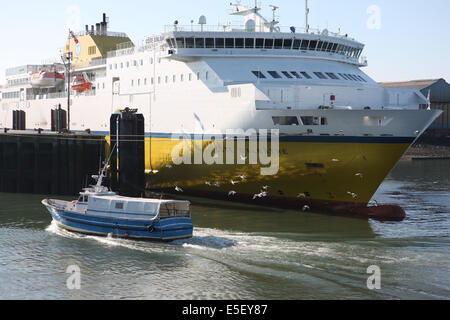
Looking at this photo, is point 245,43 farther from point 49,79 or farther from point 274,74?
point 49,79

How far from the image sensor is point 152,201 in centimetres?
2384

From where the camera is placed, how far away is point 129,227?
24.0 m

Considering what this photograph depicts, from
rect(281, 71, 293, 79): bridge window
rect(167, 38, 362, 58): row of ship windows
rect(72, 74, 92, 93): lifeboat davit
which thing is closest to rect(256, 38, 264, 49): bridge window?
rect(167, 38, 362, 58): row of ship windows

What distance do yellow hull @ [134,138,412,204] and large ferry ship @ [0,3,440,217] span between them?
50 mm

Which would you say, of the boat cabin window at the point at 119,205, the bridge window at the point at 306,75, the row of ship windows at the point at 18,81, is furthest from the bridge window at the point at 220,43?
the row of ship windows at the point at 18,81

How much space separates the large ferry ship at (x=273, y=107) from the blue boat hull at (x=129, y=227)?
7.42 meters

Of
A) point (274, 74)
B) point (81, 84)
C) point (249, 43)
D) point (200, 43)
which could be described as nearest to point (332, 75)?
point (274, 74)

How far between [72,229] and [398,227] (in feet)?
50.2

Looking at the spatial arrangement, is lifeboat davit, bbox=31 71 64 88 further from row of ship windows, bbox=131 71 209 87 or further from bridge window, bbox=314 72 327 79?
bridge window, bbox=314 72 327 79

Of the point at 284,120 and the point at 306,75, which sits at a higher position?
the point at 306,75

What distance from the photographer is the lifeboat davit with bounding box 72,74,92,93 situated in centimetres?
4578

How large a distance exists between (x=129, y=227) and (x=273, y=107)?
33.2 ft

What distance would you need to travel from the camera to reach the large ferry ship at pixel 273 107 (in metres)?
27.8
